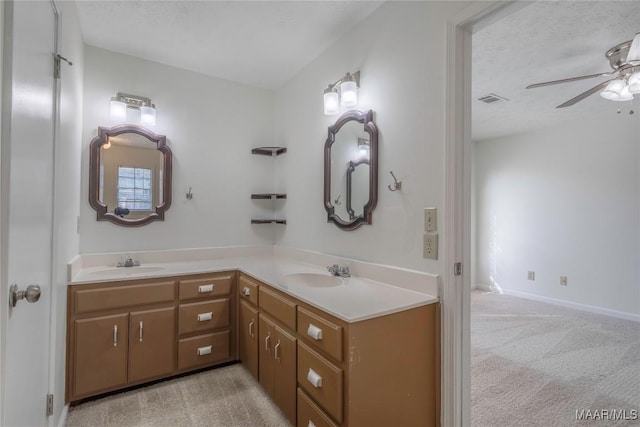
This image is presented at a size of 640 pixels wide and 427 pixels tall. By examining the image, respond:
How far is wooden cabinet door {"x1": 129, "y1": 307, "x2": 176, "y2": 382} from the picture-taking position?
207cm

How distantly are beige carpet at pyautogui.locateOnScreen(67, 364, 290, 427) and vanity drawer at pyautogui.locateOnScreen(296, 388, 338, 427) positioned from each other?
0.87ft

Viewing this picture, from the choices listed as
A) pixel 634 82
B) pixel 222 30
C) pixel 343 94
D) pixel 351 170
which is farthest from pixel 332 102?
pixel 634 82

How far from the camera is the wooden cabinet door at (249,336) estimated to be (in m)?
2.10

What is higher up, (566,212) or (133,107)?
(133,107)

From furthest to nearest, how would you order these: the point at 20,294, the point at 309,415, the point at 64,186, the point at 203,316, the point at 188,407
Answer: the point at 203,316, the point at 188,407, the point at 64,186, the point at 309,415, the point at 20,294

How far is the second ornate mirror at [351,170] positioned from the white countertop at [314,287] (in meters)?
0.37

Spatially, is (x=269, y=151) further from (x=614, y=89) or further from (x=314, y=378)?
(x=614, y=89)

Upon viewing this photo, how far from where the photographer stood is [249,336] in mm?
2191

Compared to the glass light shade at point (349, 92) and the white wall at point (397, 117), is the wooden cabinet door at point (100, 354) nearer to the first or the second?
the white wall at point (397, 117)

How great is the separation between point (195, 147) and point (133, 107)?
1.81ft

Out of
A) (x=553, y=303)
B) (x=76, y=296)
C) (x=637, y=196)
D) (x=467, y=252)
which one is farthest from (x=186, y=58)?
(x=553, y=303)

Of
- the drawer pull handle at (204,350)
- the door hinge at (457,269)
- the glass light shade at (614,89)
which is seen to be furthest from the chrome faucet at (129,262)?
the glass light shade at (614,89)

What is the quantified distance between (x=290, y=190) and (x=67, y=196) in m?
1.66

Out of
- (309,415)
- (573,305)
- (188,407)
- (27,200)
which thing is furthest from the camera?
(573,305)
